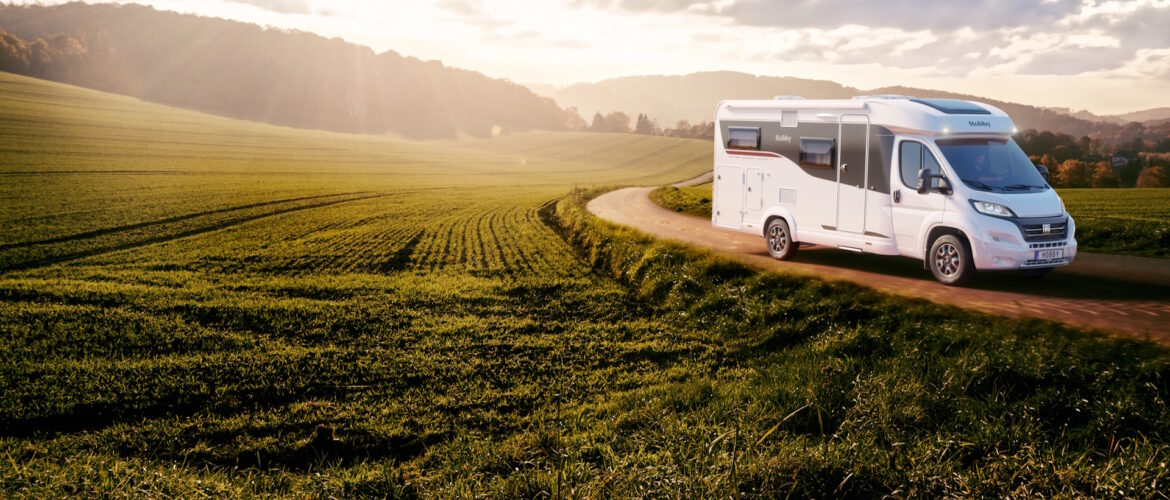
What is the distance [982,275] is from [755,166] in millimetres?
5362

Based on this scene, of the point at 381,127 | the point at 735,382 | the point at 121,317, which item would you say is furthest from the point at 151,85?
the point at 735,382

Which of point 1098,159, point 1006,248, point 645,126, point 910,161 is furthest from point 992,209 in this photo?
point 645,126

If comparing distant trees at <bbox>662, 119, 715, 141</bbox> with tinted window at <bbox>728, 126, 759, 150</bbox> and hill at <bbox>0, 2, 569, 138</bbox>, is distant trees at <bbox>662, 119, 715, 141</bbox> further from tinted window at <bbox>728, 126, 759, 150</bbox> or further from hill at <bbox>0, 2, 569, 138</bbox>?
tinted window at <bbox>728, 126, 759, 150</bbox>

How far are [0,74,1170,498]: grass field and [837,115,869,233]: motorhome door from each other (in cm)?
179

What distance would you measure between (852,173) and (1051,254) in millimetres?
3762

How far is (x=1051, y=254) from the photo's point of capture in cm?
1242

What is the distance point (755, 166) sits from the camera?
16953 mm

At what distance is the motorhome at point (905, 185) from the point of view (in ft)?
40.7

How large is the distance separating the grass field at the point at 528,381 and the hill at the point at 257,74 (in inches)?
2915

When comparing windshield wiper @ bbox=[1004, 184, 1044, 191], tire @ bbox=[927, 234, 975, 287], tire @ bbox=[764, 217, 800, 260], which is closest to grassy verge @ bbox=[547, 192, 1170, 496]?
tire @ bbox=[927, 234, 975, 287]

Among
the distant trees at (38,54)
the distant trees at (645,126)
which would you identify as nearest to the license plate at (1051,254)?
the distant trees at (38,54)

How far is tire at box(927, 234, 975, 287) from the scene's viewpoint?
41.6ft

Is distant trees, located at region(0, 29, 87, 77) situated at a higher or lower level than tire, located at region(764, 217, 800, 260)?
higher

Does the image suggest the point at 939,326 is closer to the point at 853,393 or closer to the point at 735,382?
the point at 853,393
